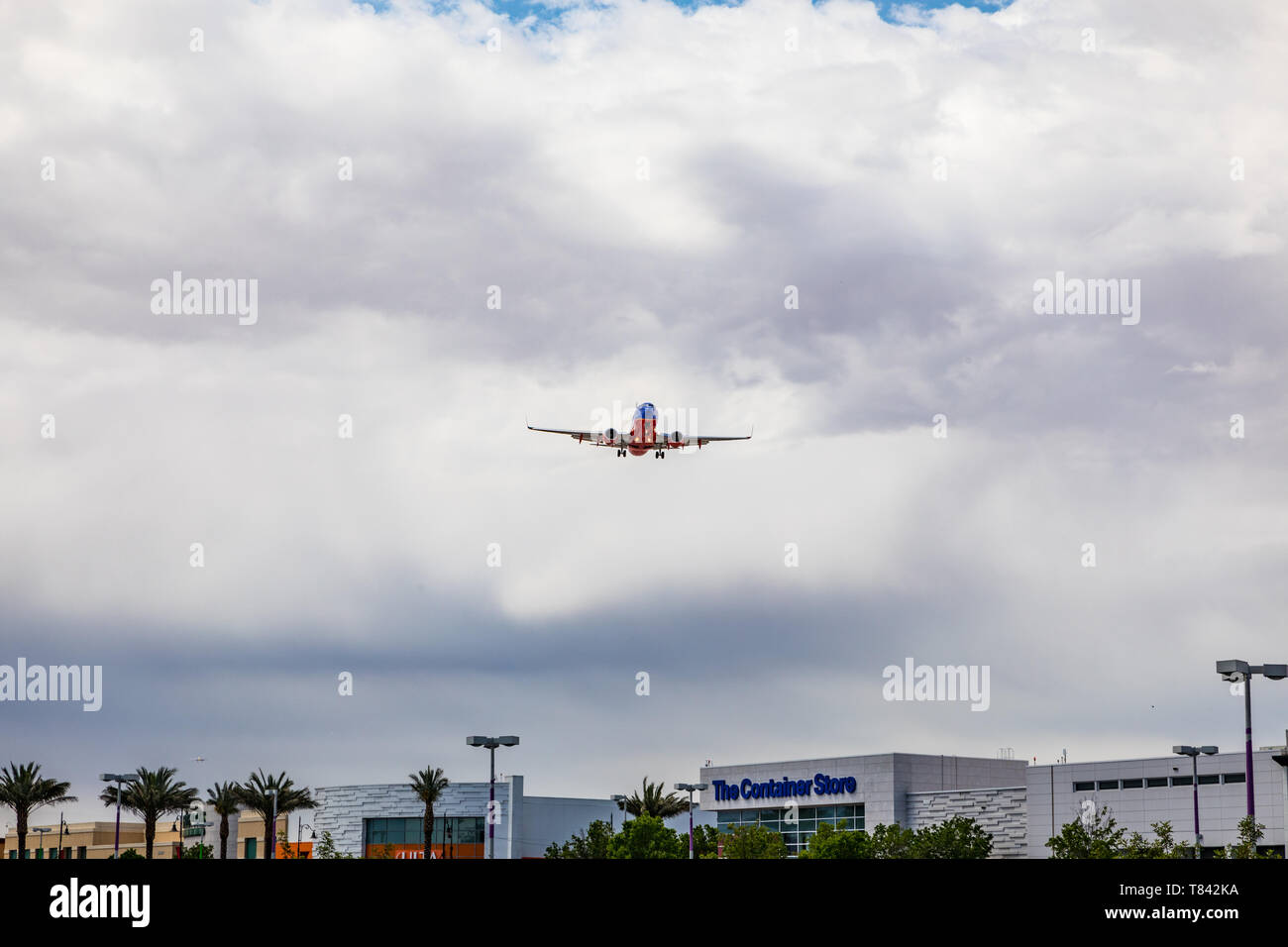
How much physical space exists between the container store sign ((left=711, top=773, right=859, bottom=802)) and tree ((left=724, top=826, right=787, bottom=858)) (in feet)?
36.1

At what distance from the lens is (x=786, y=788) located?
121500 mm

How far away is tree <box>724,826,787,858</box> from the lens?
102500mm

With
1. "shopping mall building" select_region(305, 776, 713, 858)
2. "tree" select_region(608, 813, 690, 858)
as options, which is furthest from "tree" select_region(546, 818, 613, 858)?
"shopping mall building" select_region(305, 776, 713, 858)

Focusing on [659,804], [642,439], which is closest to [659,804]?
[659,804]

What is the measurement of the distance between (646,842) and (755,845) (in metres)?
8.32

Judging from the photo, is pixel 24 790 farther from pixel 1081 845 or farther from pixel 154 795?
pixel 1081 845

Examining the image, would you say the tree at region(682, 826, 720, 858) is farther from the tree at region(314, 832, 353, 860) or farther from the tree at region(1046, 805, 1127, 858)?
the tree at region(1046, 805, 1127, 858)
